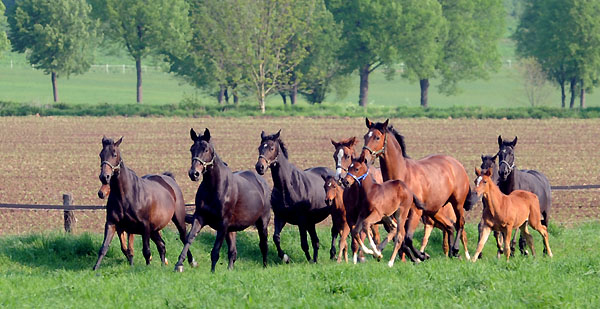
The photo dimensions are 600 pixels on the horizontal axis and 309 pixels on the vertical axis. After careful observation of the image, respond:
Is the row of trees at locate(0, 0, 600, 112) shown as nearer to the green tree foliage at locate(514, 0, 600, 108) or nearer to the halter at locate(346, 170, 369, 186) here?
the green tree foliage at locate(514, 0, 600, 108)

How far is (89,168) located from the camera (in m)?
33.0

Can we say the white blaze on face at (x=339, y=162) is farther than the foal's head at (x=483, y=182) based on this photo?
No

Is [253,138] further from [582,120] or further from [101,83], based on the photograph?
[101,83]

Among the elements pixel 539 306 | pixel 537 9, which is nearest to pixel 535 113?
pixel 537 9

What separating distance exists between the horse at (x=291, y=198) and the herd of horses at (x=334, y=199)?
0.02 metres

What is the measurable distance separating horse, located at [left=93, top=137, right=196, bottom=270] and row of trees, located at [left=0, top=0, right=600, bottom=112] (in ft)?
206

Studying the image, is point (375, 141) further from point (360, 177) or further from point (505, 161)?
point (505, 161)

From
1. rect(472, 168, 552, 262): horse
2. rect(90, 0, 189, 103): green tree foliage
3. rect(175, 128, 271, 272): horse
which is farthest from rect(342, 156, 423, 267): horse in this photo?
rect(90, 0, 189, 103): green tree foliage

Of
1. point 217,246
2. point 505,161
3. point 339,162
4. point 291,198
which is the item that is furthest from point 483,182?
point 217,246

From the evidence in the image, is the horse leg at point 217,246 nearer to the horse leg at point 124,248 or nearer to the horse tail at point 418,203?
the horse leg at point 124,248

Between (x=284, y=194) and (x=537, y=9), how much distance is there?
86.0 m

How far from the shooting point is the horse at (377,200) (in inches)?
555

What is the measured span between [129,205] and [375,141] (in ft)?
13.2

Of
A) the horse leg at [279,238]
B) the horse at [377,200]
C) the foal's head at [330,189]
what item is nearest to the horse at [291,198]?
the horse leg at [279,238]
